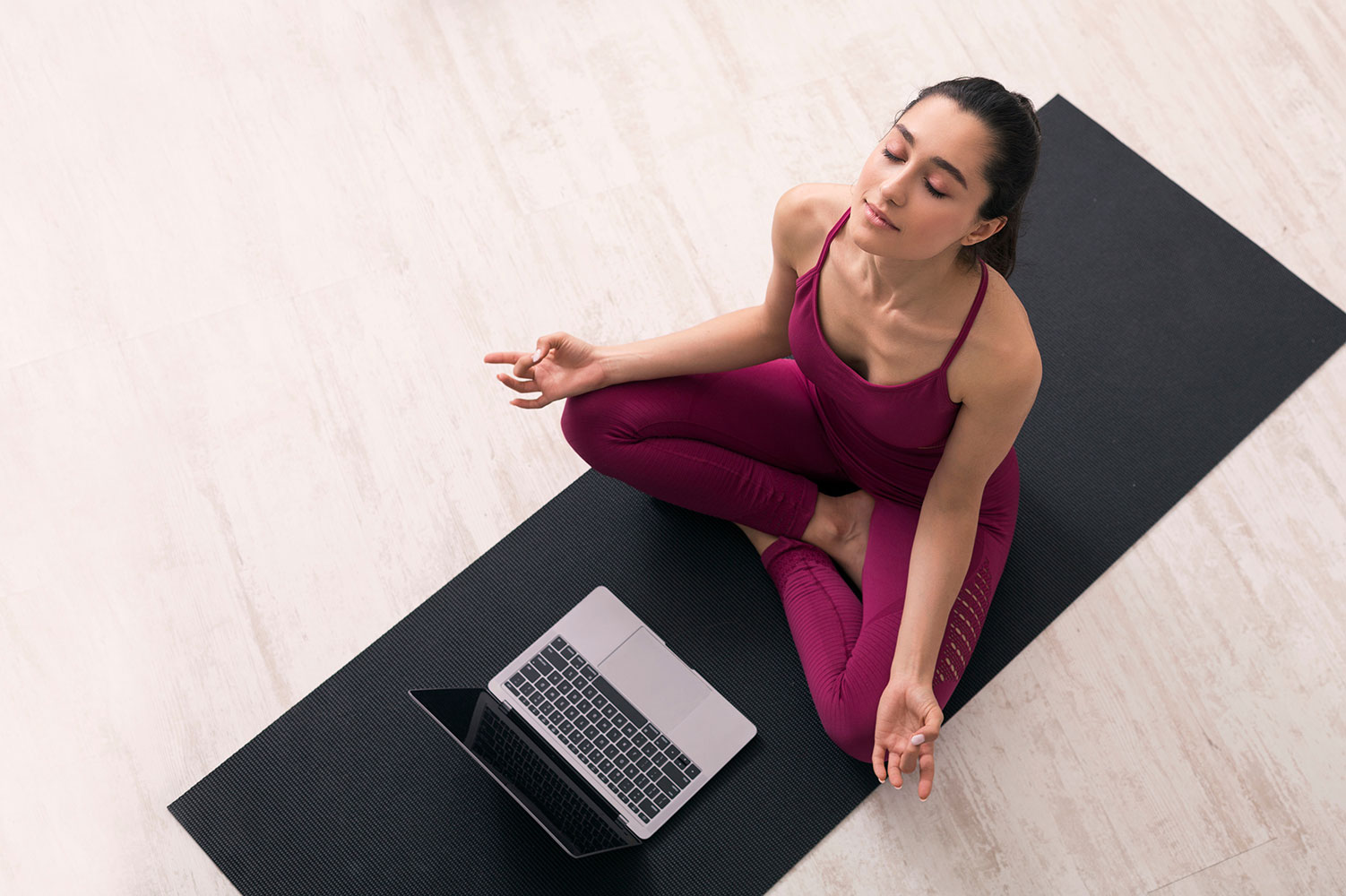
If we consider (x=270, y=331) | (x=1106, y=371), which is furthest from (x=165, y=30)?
(x=1106, y=371)

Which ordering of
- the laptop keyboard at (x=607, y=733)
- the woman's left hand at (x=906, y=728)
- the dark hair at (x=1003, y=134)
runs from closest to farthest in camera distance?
the dark hair at (x=1003, y=134) < the woman's left hand at (x=906, y=728) < the laptop keyboard at (x=607, y=733)

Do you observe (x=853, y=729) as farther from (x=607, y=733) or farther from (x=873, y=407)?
(x=873, y=407)

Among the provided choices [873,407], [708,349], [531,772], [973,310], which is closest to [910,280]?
[973,310]

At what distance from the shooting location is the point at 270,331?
2.16 metres

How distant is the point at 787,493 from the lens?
1864 mm

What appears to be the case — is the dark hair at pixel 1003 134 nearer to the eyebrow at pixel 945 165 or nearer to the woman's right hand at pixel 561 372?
the eyebrow at pixel 945 165

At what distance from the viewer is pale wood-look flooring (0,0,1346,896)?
1881mm

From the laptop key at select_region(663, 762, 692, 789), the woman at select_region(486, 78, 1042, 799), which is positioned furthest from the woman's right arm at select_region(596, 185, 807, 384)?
the laptop key at select_region(663, 762, 692, 789)

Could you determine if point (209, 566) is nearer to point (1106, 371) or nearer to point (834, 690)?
point (834, 690)

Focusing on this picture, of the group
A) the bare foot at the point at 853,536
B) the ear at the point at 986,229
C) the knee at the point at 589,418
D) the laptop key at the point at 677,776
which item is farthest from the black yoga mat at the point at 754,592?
the ear at the point at 986,229

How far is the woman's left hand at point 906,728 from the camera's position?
152cm

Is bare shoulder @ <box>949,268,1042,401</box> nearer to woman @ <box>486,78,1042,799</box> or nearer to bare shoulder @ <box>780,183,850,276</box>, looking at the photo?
woman @ <box>486,78,1042,799</box>

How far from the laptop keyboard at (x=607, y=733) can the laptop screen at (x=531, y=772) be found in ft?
0.16

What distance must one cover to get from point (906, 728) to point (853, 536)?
0.41 metres
